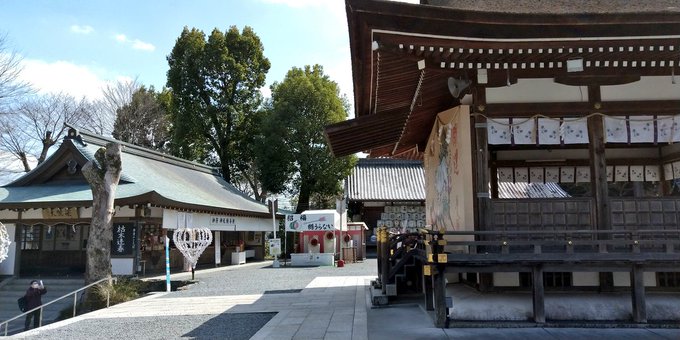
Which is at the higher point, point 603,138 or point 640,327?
point 603,138

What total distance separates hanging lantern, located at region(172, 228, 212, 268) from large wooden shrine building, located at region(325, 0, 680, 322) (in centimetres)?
933

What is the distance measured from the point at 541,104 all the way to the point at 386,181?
22.8 m

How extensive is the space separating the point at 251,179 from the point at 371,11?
31.1 meters

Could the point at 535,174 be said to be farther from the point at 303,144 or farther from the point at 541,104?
the point at 303,144

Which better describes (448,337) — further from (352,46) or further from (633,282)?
(352,46)

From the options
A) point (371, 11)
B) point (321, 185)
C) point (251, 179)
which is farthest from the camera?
point (251, 179)

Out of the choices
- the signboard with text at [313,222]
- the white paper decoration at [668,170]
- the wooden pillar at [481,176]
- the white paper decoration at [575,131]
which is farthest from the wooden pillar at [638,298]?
the signboard with text at [313,222]

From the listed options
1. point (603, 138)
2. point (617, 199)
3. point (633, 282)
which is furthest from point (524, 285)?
point (603, 138)

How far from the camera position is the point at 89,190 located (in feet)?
55.9

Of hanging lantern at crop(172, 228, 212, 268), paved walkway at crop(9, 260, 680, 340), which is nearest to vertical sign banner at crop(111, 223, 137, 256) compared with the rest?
hanging lantern at crop(172, 228, 212, 268)

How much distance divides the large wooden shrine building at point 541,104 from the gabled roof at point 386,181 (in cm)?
1948

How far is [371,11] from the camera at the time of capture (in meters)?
5.72

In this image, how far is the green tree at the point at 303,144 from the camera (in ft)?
95.2

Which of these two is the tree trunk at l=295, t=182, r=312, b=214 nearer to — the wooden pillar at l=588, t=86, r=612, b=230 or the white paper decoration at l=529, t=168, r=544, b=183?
the white paper decoration at l=529, t=168, r=544, b=183
